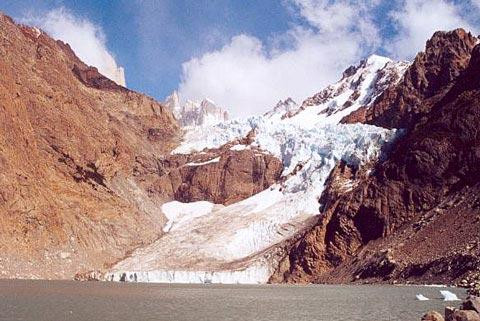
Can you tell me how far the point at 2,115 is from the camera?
132 metres

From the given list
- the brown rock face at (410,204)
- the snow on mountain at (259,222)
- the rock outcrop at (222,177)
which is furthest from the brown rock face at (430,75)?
the rock outcrop at (222,177)

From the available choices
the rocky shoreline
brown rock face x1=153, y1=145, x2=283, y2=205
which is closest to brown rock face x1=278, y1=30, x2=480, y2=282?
brown rock face x1=153, y1=145, x2=283, y2=205

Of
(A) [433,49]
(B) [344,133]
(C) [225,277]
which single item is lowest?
(C) [225,277]

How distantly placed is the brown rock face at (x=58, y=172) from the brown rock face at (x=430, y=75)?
66299mm

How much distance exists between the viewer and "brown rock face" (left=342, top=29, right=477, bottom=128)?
154m

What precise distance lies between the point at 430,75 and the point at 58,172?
303ft

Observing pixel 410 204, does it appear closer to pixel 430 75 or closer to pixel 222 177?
pixel 430 75

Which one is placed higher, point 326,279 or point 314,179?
point 314,179

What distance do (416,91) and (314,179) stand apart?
3551 cm

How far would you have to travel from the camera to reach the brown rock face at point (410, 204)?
99562 millimetres

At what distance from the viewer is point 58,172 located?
139750 millimetres

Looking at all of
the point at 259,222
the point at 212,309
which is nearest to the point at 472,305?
the point at 212,309

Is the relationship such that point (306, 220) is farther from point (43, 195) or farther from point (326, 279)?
point (43, 195)

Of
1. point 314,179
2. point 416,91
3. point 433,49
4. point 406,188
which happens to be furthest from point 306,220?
point 433,49
